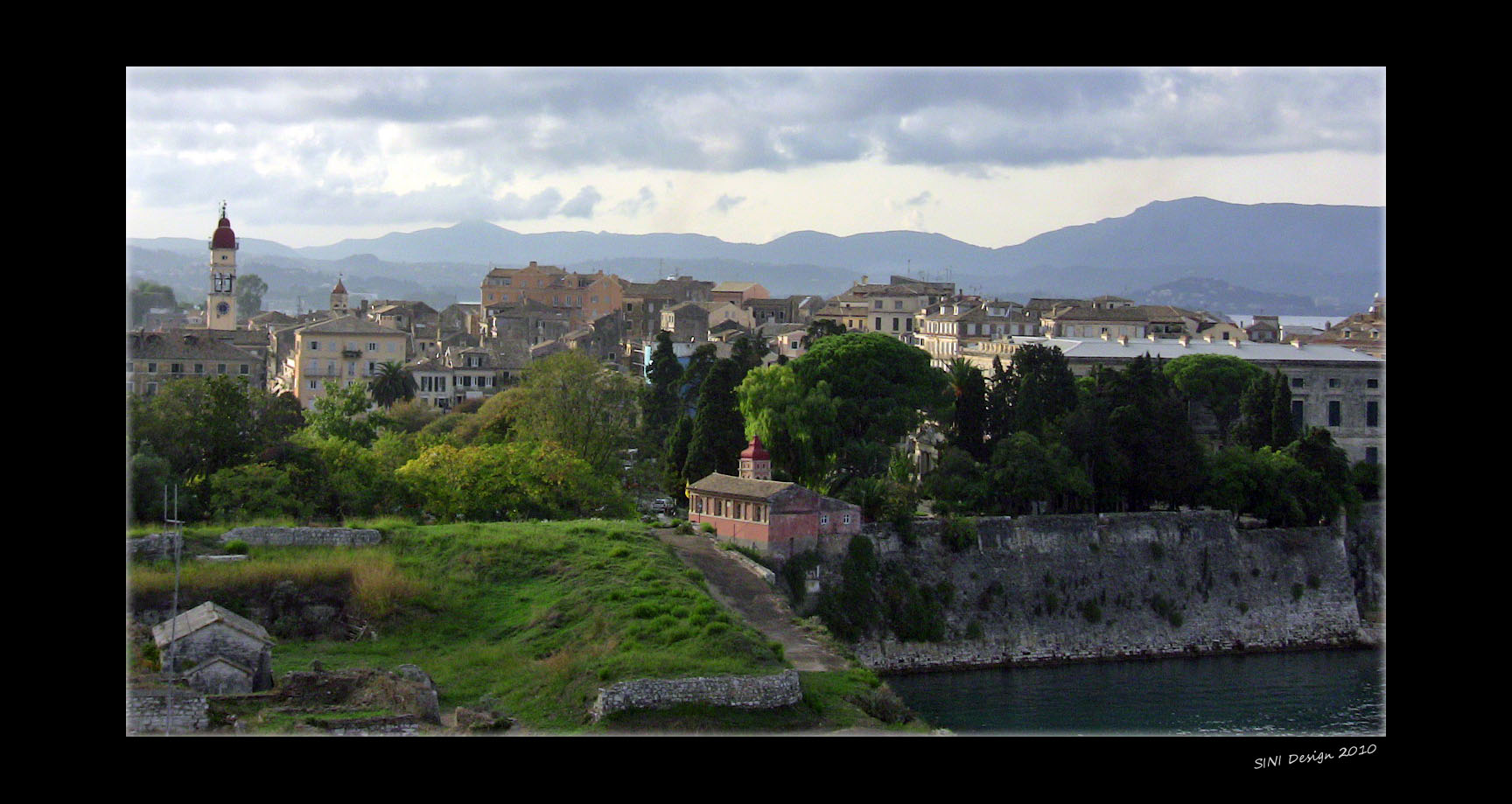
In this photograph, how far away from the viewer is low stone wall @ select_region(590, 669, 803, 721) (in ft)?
73.8

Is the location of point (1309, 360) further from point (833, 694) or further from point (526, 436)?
point (833, 694)

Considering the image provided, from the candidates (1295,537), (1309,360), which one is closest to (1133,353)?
(1309,360)

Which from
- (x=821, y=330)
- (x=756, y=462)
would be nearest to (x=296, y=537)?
(x=756, y=462)

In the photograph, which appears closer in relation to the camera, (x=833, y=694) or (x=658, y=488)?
(x=833, y=694)

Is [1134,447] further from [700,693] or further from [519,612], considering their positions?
[700,693]

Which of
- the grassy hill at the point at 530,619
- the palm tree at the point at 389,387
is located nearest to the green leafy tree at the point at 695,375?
the palm tree at the point at 389,387

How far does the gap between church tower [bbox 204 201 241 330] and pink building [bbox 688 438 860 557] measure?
37.6 meters

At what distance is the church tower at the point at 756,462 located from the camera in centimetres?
3722

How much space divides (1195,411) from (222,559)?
108ft

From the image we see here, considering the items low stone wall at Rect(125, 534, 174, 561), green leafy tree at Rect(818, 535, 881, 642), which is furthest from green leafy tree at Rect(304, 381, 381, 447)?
low stone wall at Rect(125, 534, 174, 561)

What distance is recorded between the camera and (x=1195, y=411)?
5253 centimetres

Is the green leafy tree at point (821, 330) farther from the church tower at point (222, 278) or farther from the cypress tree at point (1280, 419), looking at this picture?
the church tower at point (222, 278)

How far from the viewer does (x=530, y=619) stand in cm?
2730

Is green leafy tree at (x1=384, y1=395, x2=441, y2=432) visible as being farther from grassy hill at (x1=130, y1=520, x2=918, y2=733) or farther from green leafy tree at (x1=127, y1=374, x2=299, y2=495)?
grassy hill at (x1=130, y1=520, x2=918, y2=733)
